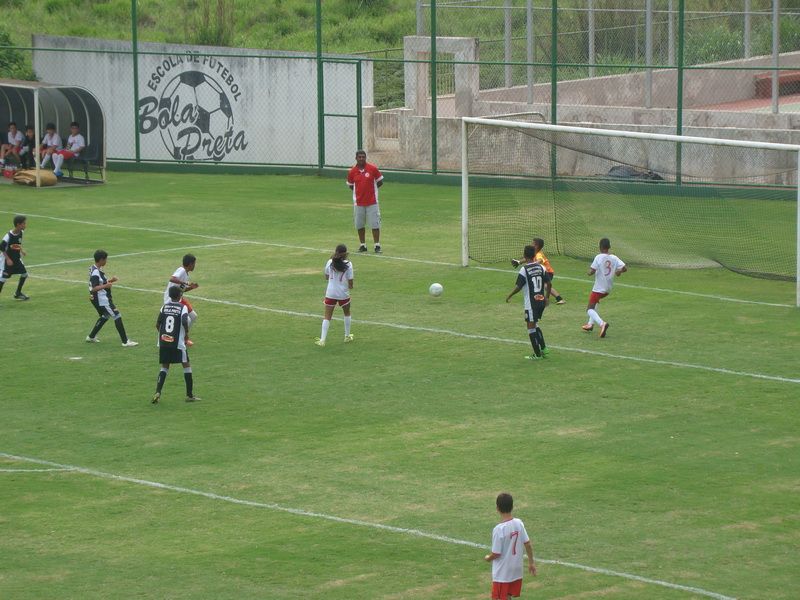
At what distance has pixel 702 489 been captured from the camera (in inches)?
533

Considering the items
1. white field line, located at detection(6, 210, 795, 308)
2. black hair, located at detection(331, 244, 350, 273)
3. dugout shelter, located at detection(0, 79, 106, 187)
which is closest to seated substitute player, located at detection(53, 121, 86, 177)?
dugout shelter, located at detection(0, 79, 106, 187)

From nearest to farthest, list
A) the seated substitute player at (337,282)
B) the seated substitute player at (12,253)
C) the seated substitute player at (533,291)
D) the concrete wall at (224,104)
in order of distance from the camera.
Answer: the seated substitute player at (533,291)
the seated substitute player at (337,282)
the seated substitute player at (12,253)
the concrete wall at (224,104)

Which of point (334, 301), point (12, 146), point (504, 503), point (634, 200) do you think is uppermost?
point (12, 146)

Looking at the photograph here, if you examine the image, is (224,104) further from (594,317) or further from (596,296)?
(594,317)

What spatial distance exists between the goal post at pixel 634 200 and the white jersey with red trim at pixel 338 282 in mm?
6057

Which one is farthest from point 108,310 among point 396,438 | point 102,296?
point 396,438

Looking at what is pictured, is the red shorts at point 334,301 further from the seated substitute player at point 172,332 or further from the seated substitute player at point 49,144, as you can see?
the seated substitute player at point 49,144

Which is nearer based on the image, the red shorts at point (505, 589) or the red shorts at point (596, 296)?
the red shorts at point (505, 589)

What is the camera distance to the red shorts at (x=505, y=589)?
33.8 ft

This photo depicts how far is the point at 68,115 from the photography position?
3716 centimetres

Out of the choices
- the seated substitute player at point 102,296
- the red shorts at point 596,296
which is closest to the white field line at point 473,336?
the red shorts at point 596,296

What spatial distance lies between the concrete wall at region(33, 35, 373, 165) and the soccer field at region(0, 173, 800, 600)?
12472 millimetres

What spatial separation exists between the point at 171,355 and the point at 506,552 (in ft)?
23.9

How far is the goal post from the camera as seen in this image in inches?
966
